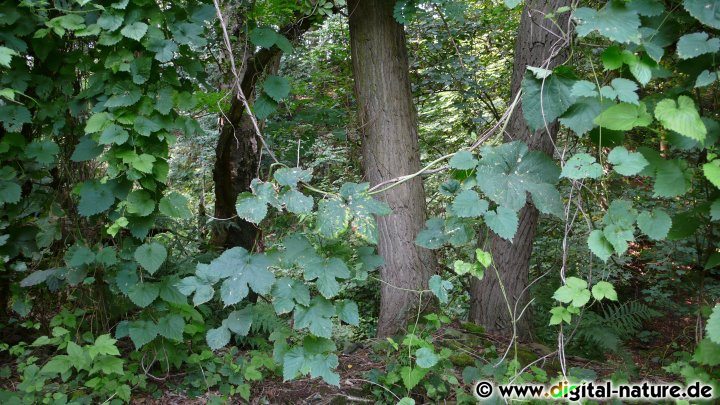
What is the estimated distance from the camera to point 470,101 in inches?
190

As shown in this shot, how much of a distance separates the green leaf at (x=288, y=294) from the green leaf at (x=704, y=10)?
1660mm

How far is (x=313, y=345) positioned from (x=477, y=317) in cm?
187

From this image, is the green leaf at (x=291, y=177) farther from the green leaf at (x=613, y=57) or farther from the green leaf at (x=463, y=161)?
the green leaf at (x=613, y=57)

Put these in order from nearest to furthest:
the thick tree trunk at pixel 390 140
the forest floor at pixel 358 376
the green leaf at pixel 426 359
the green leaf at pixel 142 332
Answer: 1. the green leaf at pixel 426 359
2. the green leaf at pixel 142 332
3. the forest floor at pixel 358 376
4. the thick tree trunk at pixel 390 140

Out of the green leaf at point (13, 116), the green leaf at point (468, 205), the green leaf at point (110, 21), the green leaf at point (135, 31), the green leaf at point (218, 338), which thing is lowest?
the green leaf at point (218, 338)

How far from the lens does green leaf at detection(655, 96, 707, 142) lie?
174 cm

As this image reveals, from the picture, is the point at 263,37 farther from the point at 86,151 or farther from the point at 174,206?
the point at 86,151

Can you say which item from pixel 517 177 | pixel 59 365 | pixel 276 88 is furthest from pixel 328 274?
pixel 59 365

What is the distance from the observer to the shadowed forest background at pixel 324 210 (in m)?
1.95

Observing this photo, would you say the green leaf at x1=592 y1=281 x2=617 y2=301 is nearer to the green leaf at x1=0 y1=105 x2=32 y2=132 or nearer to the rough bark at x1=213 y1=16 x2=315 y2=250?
the green leaf at x1=0 y1=105 x2=32 y2=132

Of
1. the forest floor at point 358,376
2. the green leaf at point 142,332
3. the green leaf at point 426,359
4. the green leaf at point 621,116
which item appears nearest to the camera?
the green leaf at point 621,116

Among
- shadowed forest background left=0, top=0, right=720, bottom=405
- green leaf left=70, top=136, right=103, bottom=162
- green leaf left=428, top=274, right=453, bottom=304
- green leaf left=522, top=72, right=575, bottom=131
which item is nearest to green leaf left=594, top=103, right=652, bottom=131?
shadowed forest background left=0, top=0, right=720, bottom=405

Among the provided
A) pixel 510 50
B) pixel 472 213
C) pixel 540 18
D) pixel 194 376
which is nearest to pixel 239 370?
pixel 194 376

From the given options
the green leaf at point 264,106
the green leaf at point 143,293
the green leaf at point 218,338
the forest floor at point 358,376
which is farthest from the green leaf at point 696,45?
the green leaf at point 143,293
